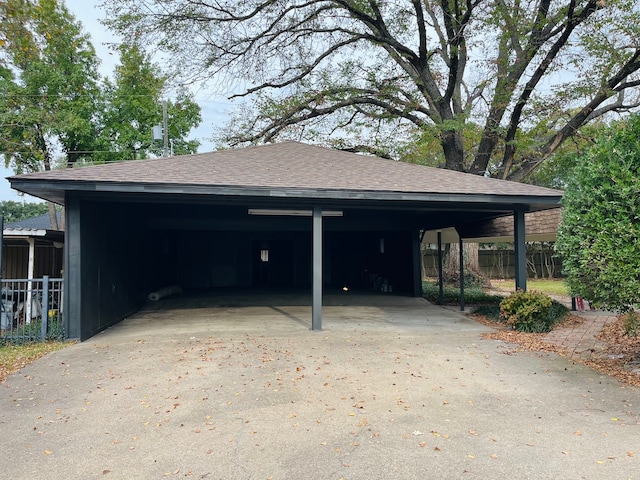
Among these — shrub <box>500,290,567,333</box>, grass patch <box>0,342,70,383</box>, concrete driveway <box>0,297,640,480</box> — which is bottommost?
concrete driveway <box>0,297,640,480</box>

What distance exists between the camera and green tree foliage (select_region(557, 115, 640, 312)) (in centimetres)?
468

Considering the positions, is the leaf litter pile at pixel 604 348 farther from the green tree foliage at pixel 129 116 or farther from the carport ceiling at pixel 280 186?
the green tree foliage at pixel 129 116

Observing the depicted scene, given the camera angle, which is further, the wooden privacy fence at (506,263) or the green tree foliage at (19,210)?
the green tree foliage at (19,210)

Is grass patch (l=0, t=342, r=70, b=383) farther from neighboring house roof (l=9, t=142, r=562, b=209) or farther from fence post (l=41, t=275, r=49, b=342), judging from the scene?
neighboring house roof (l=9, t=142, r=562, b=209)

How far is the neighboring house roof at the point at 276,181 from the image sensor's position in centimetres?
657

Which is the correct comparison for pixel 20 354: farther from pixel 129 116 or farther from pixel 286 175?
pixel 129 116

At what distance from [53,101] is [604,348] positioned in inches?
875

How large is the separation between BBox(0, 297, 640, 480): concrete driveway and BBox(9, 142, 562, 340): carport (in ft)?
5.13

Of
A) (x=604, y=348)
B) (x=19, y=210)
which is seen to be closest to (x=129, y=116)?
(x=604, y=348)

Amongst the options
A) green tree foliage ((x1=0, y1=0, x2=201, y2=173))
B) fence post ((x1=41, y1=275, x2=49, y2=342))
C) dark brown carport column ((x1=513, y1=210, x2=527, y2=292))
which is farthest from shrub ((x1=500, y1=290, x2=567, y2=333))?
green tree foliage ((x1=0, y1=0, x2=201, y2=173))

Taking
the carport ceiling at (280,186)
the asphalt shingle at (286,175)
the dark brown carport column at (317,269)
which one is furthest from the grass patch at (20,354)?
the dark brown carport column at (317,269)

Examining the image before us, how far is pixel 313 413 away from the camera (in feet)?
12.6

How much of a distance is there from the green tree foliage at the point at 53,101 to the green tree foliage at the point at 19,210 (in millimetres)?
34166

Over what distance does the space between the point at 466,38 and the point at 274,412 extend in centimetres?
1405
